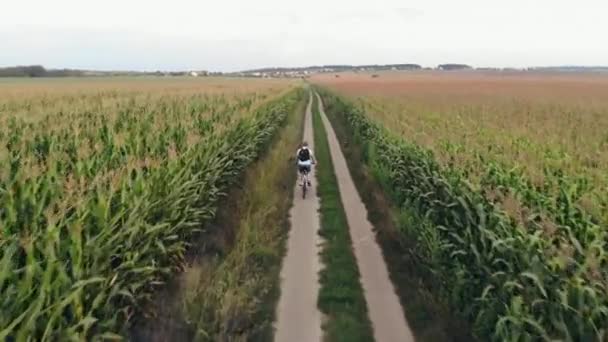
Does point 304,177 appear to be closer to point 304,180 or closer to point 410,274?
point 304,180

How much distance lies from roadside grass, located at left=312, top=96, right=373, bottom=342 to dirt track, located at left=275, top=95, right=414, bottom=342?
5.0 inches

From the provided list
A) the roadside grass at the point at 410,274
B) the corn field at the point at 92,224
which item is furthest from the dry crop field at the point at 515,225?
the corn field at the point at 92,224

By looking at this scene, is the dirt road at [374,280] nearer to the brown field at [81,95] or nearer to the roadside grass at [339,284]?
the roadside grass at [339,284]

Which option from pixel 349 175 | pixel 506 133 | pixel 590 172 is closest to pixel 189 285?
pixel 590 172

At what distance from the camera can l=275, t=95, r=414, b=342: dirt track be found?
284 inches

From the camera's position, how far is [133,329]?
5.93m

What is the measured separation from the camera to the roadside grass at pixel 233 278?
6.50m

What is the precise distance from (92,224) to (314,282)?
13.9 feet

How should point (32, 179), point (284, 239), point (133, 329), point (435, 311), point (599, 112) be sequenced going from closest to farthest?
point (133, 329) < point (32, 179) < point (435, 311) < point (284, 239) < point (599, 112)

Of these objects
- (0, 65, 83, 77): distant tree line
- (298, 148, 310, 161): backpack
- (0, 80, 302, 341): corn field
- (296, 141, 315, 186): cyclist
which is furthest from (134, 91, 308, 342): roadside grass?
(0, 65, 83, 77): distant tree line

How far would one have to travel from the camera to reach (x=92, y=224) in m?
5.79

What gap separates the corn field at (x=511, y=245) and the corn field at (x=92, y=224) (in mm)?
3916

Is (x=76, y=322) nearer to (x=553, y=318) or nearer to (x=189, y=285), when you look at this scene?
(x=189, y=285)

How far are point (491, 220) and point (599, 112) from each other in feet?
57.1
